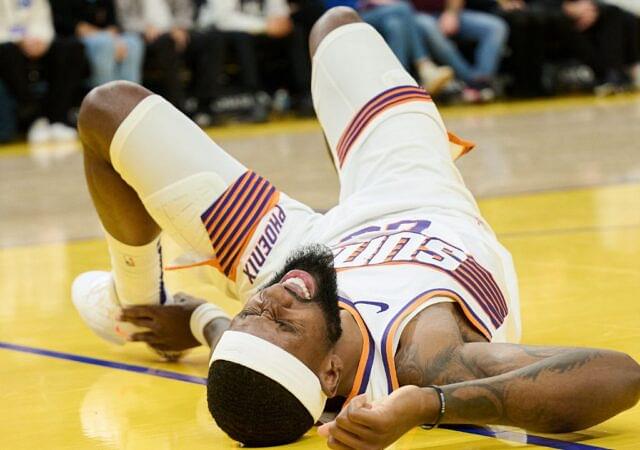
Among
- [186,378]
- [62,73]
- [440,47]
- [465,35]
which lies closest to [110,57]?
[62,73]

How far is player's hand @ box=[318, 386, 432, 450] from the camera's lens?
2.17m

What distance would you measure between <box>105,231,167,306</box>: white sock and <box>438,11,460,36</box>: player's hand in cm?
883

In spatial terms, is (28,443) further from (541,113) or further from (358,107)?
(541,113)

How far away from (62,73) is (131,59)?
591mm

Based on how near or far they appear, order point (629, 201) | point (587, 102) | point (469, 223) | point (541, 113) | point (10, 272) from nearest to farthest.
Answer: point (469, 223) → point (10, 272) → point (629, 201) → point (541, 113) → point (587, 102)

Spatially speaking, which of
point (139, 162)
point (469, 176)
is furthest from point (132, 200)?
point (469, 176)

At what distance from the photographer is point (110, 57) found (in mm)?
10680

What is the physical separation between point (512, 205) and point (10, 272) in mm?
2117

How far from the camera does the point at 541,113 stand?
10.7 m

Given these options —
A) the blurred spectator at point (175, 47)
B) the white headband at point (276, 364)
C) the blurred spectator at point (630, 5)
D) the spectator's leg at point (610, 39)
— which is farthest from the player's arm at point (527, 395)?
the blurred spectator at point (630, 5)

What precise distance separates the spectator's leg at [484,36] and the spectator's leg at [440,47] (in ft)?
0.40

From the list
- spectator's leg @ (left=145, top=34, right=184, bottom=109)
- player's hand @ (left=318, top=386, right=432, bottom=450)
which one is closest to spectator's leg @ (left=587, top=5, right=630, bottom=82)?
spectator's leg @ (left=145, top=34, right=184, bottom=109)

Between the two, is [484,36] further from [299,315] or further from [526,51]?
[299,315]

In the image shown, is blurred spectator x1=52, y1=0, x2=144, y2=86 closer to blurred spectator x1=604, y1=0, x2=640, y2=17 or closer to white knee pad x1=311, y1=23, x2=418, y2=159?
blurred spectator x1=604, y1=0, x2=640, y2=17
